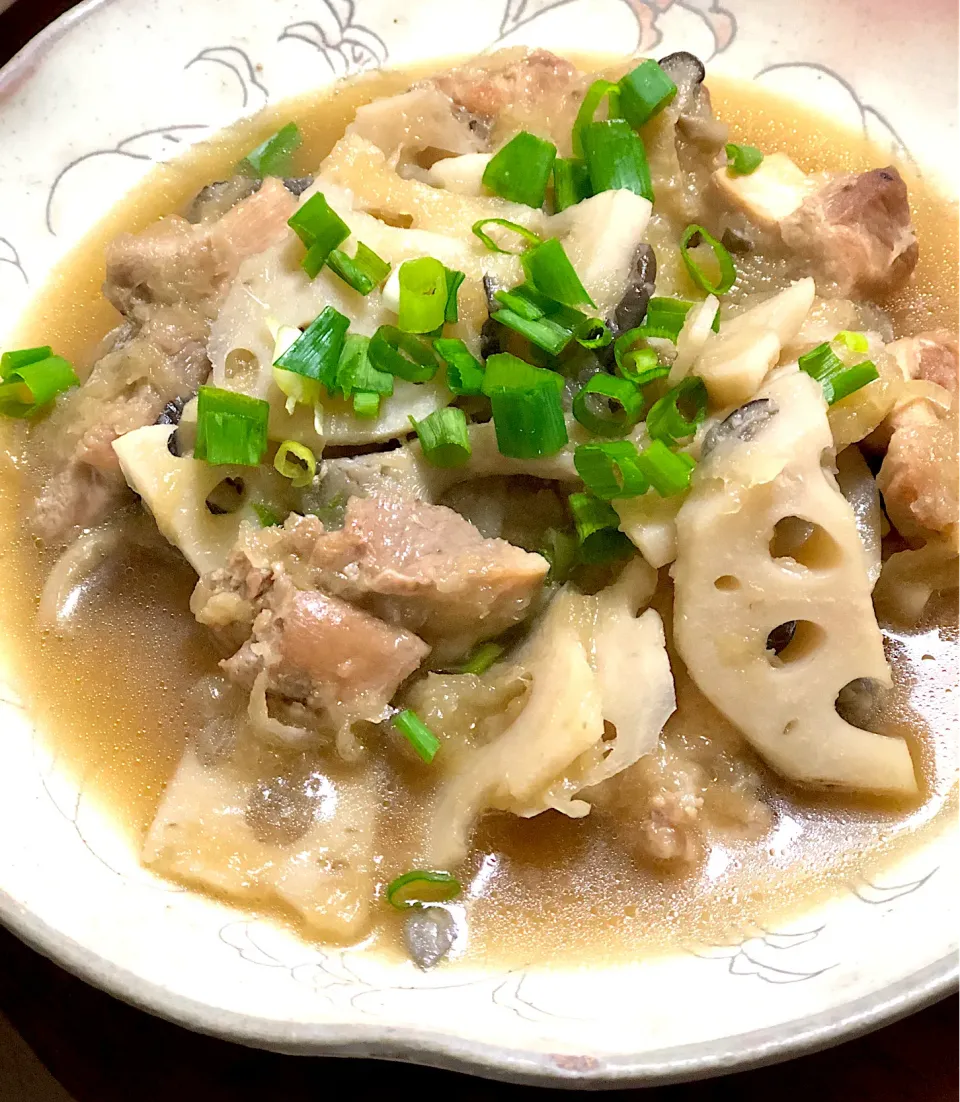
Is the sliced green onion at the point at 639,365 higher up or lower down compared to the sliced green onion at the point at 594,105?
lower down

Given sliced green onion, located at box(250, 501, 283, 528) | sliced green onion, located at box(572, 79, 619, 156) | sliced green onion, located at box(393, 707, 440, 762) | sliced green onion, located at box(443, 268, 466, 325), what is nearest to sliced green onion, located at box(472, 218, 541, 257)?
sliced green onion, located at box(443, 268, 466, 325)

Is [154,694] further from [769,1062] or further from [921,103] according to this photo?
[921,103]

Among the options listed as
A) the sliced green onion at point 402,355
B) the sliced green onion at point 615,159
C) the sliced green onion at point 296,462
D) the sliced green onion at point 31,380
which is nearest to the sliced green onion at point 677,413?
the sliced green onion at point 402,355

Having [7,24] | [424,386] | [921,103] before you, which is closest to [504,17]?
[921,103]

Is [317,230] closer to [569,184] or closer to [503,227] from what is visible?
[503,227]

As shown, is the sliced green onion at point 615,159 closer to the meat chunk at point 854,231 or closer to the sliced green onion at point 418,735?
the meat chunk at point 854,231
